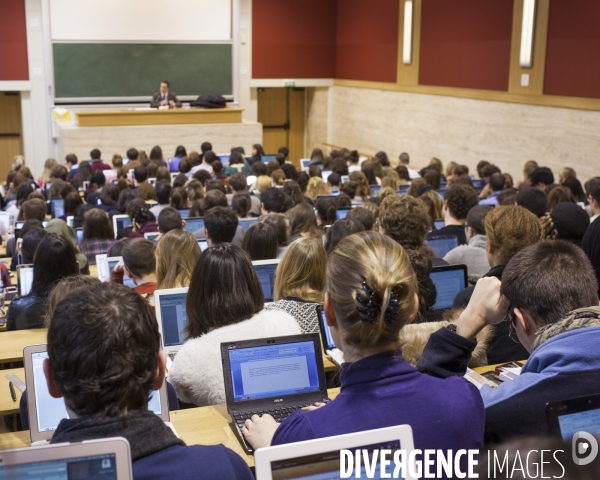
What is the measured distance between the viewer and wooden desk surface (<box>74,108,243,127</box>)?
14.6 m

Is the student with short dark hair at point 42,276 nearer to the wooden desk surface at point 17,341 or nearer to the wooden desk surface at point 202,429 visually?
the wooden desk surface at point 17,341

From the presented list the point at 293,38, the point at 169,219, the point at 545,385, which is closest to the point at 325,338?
the point at 545,385

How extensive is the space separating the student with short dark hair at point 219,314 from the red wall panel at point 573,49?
915 cm

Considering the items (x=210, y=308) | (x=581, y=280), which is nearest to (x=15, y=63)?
(x=210, y=308)

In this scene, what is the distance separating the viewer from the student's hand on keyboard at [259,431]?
2191 mm

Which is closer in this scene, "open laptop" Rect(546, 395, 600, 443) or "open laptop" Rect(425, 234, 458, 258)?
"open laptop" Rect(546, 395, 600, 443)

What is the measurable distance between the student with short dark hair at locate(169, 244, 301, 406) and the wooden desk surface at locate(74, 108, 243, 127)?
1217cm

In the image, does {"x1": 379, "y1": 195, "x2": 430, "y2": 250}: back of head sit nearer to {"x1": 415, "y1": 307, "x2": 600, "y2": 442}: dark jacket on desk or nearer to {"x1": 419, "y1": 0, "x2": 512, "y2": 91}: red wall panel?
{"x1": 415, "y1": 307, "x2": 600, "y2": 442}: dark jacket on desk

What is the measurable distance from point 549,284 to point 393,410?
2.28 feet

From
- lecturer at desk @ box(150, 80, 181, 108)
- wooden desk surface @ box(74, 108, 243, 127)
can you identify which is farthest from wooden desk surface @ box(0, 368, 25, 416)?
lecturer at desk @ box(150, 80, 181, 108)

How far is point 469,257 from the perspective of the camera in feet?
16.5

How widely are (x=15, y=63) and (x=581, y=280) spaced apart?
16014 millimetres

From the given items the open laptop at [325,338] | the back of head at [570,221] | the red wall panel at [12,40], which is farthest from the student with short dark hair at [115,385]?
the red wall panel at [12,40]

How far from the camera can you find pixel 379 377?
5.76 feet
